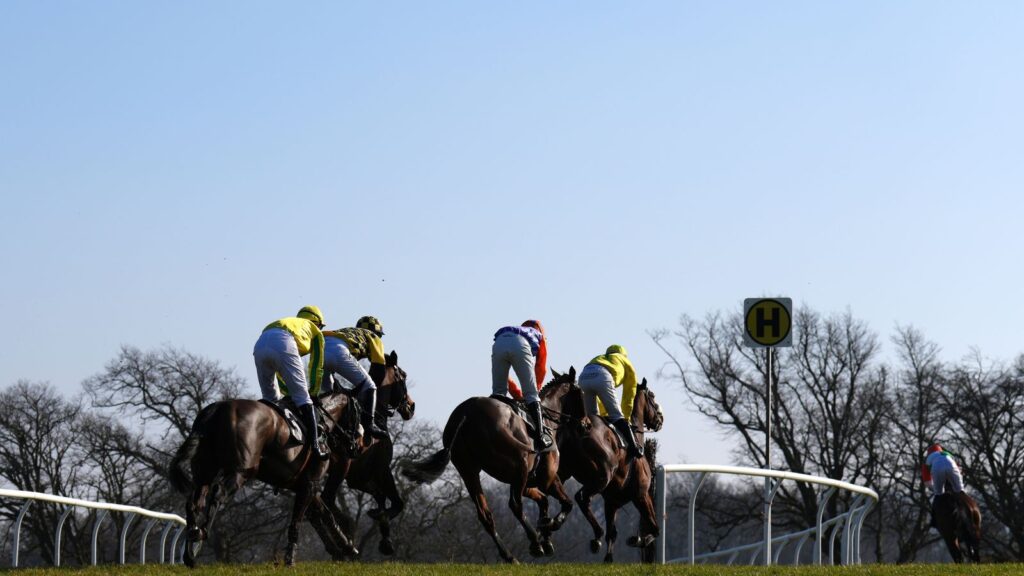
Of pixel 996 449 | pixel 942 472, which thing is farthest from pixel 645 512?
pixel 996 449

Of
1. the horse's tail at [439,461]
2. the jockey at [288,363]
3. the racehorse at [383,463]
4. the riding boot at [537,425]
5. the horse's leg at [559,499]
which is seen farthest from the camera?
the racehorse at [383,463]

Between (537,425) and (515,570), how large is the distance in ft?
11.3

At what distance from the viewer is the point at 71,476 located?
160 feet

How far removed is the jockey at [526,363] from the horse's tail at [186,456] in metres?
4.06

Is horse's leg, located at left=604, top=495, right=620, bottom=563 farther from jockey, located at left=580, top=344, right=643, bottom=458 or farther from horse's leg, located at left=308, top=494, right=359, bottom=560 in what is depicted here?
horse's leg, located at left=308, top=494, right=359, bottom=560

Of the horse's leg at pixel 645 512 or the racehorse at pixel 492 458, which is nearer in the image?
the racehorse at pixel 492 458

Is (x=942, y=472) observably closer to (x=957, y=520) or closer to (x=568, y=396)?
(x=957, y=520)

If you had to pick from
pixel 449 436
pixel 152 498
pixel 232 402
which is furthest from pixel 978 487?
pixel 232 402

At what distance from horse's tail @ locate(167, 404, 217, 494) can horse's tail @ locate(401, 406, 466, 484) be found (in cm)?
304

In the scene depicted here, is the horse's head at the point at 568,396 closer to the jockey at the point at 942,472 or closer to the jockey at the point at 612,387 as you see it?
the jockey at the point at 612,387

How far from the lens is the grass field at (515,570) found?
37.2 ft

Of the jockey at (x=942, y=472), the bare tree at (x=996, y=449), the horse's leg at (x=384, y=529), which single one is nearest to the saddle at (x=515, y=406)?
the horse's leg at (x=384, y=529)

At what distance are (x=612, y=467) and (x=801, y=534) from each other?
3.25m

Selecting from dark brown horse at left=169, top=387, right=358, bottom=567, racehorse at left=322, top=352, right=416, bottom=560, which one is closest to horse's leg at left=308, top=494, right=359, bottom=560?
racehorse at left=322, top=352, right=416, bottom=560
